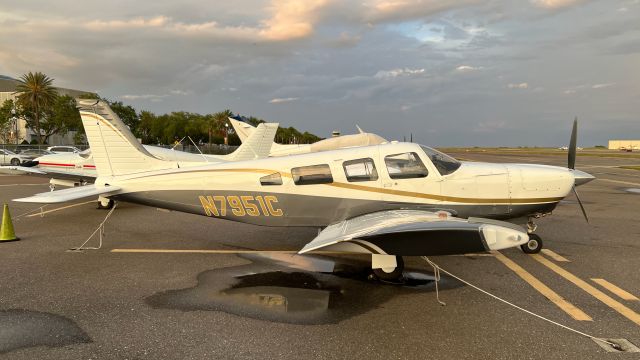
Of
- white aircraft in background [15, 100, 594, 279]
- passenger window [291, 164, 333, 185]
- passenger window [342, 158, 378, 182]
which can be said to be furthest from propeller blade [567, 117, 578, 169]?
passenger window [291, 164, 333, 185]

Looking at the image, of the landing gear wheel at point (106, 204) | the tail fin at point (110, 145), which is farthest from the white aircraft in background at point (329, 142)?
the tail fin at point (110, 145)

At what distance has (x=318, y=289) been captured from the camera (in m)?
5.87

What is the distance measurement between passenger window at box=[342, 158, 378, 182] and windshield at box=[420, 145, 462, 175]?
3.28 feet

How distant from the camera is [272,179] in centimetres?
695

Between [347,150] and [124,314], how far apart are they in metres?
4.25

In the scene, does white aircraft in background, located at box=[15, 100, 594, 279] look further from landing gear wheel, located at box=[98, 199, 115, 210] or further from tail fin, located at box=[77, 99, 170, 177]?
landing gear wheel, located at box=[98, 199, 115, 210]

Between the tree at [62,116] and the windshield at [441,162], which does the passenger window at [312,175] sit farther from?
the tree at [62,116]

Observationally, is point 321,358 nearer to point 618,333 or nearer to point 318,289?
point 318,289

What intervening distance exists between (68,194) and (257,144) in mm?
10553

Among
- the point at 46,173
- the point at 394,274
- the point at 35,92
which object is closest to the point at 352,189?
the point at 394,274

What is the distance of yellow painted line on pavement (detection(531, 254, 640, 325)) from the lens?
4.93 m

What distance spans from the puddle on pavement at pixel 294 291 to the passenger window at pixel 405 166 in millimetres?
1681

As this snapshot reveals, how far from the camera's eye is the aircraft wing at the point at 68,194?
21.6 ft

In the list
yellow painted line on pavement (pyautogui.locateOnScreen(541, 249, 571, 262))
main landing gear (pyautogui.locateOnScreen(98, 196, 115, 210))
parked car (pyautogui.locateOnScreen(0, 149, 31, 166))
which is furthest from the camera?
parked car (pyautogui.locateOnScreen(0, 149, 31, 166))
